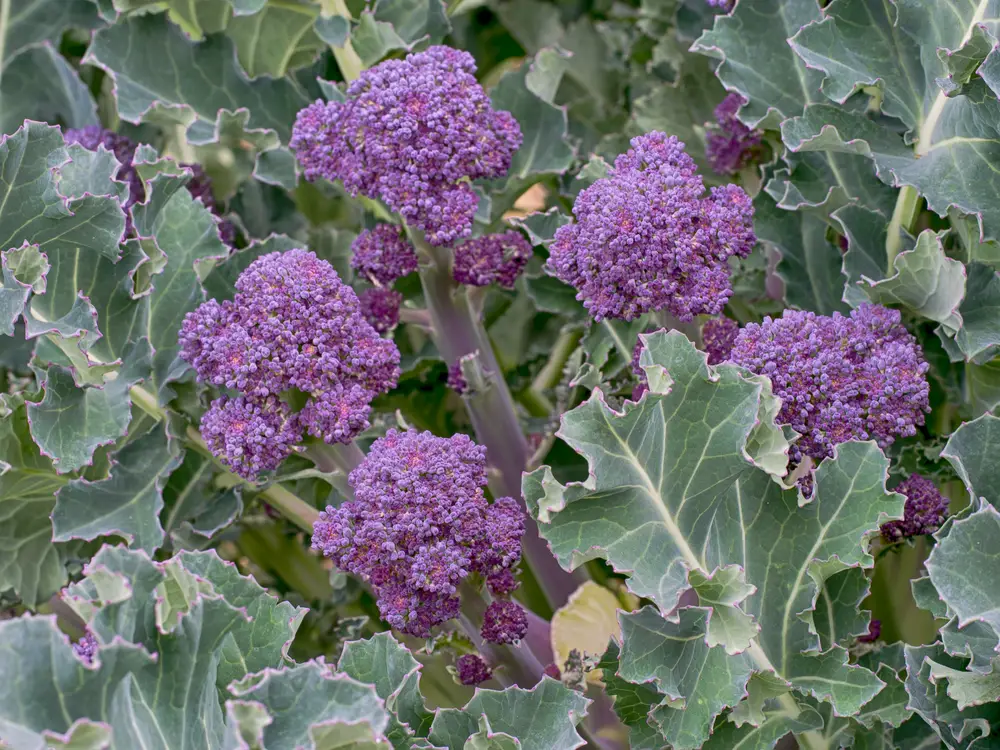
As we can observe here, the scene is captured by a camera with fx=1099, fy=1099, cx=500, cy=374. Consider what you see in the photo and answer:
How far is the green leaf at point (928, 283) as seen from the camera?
2.90ft

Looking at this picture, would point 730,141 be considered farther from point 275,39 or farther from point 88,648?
point 88,648

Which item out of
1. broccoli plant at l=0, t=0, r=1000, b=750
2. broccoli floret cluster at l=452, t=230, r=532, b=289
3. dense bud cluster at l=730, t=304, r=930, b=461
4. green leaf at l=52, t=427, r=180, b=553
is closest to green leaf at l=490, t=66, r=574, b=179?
broccoli plant at l=0, t=0, r=1000, b=750

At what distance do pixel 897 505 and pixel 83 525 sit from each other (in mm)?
697

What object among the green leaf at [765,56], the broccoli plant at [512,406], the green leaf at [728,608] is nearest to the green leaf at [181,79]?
the broccoli plant at [512,406]

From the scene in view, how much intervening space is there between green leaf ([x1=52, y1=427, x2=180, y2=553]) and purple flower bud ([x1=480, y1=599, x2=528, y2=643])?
0.30 m

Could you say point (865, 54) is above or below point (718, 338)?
above

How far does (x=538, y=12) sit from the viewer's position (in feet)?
5.30

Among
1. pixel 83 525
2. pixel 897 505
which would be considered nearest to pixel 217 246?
pixel 83 525

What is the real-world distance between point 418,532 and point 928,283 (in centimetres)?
47

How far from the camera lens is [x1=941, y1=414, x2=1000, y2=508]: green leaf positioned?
0.86 meters

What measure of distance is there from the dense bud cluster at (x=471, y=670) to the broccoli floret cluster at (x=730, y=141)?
60 cm

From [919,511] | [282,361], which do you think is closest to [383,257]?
[282,361]

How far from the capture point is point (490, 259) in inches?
39.7

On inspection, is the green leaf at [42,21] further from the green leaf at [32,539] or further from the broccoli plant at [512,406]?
the green leaf at [32,539]
